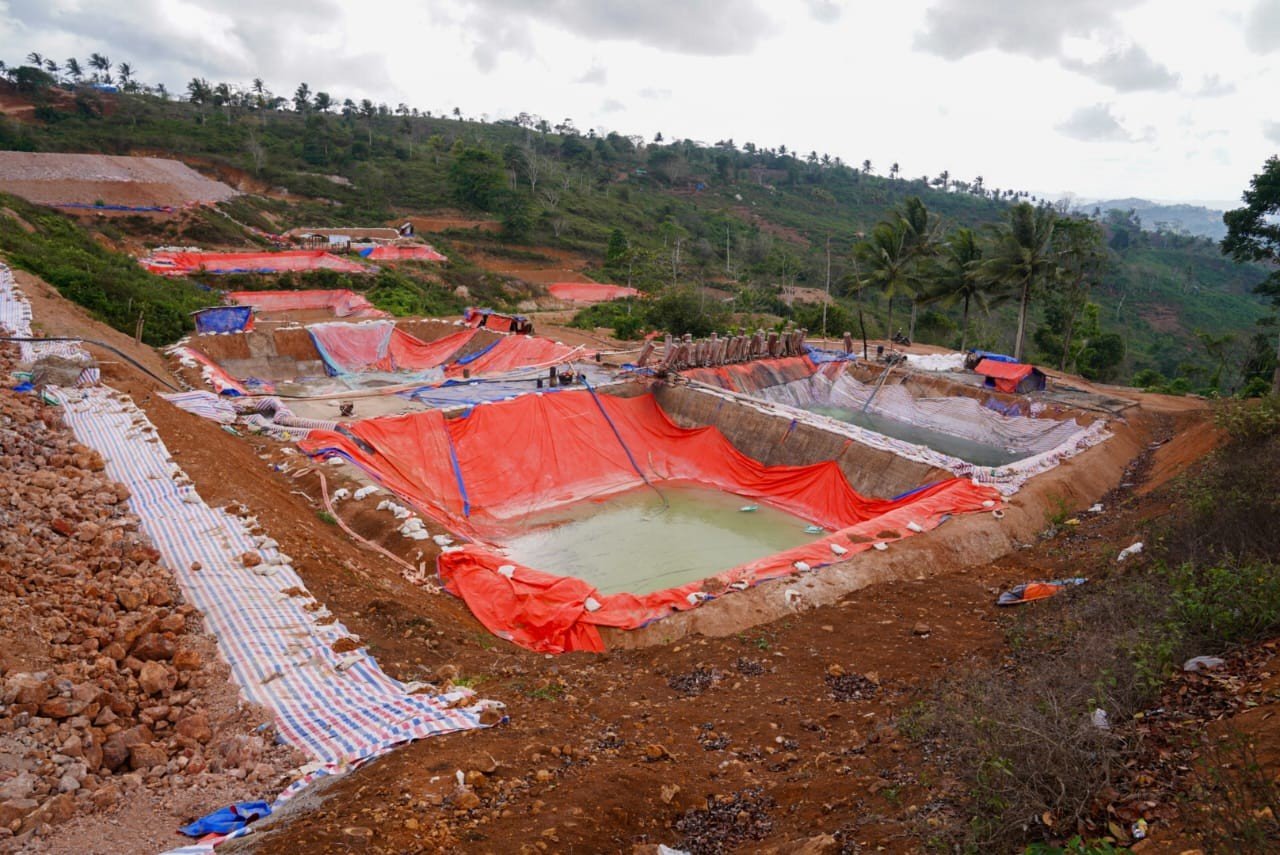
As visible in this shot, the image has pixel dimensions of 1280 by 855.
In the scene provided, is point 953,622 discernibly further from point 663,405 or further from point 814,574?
point 663,405

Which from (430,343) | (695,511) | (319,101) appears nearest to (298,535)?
(695,511)

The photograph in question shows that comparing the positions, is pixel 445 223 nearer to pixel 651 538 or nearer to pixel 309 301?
pixel 309 301

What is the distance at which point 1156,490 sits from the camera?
1094cm

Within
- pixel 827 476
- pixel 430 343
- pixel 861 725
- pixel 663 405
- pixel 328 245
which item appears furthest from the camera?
pixel 328 245

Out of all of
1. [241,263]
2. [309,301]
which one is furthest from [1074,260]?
[241,263]

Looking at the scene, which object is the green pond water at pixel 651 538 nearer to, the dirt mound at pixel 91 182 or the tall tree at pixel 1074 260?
the tall tree at pixel 1074 260

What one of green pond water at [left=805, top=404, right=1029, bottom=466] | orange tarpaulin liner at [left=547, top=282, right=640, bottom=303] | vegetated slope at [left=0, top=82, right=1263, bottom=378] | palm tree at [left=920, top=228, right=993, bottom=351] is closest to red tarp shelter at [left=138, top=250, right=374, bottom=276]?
vegetated slope at [left=0, top=82, right=1263, bottom=378]

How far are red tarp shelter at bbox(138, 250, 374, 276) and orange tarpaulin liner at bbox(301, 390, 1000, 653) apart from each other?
1656 centimetres

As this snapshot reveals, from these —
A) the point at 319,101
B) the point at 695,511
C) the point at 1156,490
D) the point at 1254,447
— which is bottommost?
the point at 695,511

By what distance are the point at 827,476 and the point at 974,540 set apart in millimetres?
4043

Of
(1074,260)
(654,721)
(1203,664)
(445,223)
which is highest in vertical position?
(445,223)

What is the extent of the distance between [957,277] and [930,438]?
8.12 metres

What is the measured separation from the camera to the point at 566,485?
14438 millimetres

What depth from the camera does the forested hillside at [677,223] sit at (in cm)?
2594
